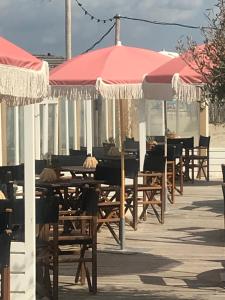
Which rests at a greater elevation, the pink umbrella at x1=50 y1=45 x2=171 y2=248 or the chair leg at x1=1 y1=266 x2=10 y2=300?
the pink umbrella at x1=50 y1=45 x2=171 y2=248

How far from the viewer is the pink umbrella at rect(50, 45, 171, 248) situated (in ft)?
28.2

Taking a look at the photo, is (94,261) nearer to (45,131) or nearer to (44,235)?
(44,235)

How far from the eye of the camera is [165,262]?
8.19m

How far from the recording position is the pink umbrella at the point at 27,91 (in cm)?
491

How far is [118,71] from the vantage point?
8.80 meters

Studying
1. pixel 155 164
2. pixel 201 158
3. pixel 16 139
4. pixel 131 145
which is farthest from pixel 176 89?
pixel 201 158

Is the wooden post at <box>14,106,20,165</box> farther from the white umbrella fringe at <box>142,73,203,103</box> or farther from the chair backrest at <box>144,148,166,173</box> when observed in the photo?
the white umbrella fringe at <box>142,73,203,103</box>

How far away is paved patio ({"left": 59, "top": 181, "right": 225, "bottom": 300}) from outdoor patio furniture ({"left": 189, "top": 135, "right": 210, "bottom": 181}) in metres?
4.68

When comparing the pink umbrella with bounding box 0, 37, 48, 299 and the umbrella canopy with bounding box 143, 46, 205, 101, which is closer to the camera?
the pink umbrella with bounding box 0, 37, 48, 299

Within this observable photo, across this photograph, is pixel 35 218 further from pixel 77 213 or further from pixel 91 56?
pixel 91 56

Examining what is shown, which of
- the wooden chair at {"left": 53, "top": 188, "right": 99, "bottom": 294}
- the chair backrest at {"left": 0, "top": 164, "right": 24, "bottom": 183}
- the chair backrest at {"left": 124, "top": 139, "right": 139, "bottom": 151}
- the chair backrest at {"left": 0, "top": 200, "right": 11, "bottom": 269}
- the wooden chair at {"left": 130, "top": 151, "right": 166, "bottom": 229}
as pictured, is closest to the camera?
the chair backrest at {"left": 0, "top": 200, "right": 11, "bottom": 269}

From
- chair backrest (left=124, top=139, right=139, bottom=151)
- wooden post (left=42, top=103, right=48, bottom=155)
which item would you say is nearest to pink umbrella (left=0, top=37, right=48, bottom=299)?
wooden post (left=42, top=103, right=48, bottom=155)

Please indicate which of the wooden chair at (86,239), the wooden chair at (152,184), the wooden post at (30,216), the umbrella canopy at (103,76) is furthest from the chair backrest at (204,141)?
the wooden post at (30,216)

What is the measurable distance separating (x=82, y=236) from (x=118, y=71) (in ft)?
9.14
